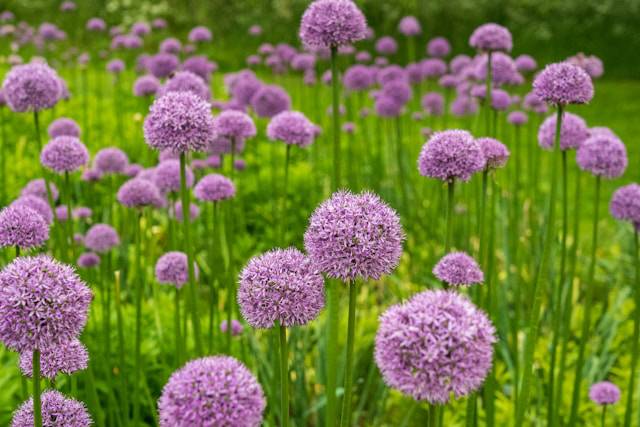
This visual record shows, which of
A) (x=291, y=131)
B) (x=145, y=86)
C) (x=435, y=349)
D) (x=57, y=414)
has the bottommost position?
(x=57, y=414)

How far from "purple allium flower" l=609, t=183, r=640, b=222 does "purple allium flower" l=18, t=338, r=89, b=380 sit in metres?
2.08

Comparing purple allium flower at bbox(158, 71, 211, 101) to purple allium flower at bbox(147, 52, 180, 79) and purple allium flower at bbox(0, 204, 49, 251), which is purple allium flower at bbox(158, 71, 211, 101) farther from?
purple allium flower at bbox(0, 204, 49, 251)

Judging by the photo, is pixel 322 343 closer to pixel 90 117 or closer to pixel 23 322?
pixel 23 322

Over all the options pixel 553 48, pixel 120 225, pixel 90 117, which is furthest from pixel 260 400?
pixel 553 48

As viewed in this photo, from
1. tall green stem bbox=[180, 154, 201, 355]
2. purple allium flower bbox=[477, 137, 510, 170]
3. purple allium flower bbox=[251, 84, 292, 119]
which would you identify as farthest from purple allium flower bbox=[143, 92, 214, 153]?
purple allium flower bbox=[251, 84, 292, 119]

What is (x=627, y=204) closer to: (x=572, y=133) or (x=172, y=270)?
(x=572, y=133)

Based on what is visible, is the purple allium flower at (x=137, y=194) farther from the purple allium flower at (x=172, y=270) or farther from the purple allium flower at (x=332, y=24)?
the purple allium flower at (x=332, y=24)

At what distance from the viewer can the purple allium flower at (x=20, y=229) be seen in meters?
1.86

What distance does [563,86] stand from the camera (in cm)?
196

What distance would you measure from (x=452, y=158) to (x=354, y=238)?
0.72 meters

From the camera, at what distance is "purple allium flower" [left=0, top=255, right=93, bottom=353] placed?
4.25 ft

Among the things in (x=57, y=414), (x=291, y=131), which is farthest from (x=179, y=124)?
(x=291, y=131)

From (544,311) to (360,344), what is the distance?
Answer: 136cm

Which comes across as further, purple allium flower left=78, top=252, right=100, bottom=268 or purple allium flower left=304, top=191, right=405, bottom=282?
purple allium flower left=78, top=252, right=100, bottom=268
